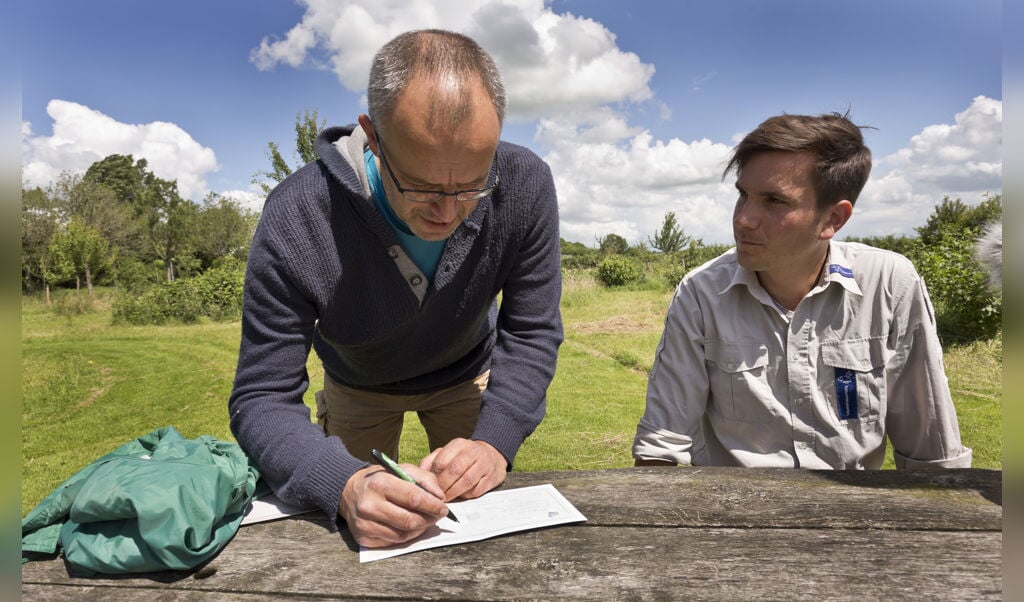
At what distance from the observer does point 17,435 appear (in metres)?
0.79

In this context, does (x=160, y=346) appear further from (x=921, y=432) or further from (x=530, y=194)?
(x=921, y=432)

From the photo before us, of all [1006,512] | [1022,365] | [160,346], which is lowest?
[160,346]

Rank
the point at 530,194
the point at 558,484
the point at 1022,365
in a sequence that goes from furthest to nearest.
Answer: the point at 530,194 → the point at 558,484 → the point at 1022,365

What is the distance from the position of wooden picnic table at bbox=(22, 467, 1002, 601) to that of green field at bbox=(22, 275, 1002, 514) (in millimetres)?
2576

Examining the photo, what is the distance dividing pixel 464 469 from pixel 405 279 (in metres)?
0.70

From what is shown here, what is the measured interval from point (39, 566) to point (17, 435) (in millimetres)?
925

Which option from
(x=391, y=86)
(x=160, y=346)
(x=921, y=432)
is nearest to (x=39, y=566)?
(x=391, y=86)

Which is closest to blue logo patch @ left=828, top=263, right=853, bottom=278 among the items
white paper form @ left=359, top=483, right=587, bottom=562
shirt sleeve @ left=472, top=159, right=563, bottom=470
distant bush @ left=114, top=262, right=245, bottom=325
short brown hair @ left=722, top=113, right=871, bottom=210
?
short brown hair @ left=722, top=113, right=871, bottom=210

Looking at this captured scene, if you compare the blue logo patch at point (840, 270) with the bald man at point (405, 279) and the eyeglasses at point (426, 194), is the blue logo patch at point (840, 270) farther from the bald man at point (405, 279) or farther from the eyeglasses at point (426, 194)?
the eyeglasses at point (426, 194)

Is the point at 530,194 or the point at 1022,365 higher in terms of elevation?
the point at 530,194

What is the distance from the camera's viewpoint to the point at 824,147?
250 cm

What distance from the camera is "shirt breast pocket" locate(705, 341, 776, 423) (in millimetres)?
2416

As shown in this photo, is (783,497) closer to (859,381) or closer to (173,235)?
(859,381)

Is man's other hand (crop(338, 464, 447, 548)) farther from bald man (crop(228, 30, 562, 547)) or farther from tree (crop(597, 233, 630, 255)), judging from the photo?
tree (crop(597, 233, 630, 255))
